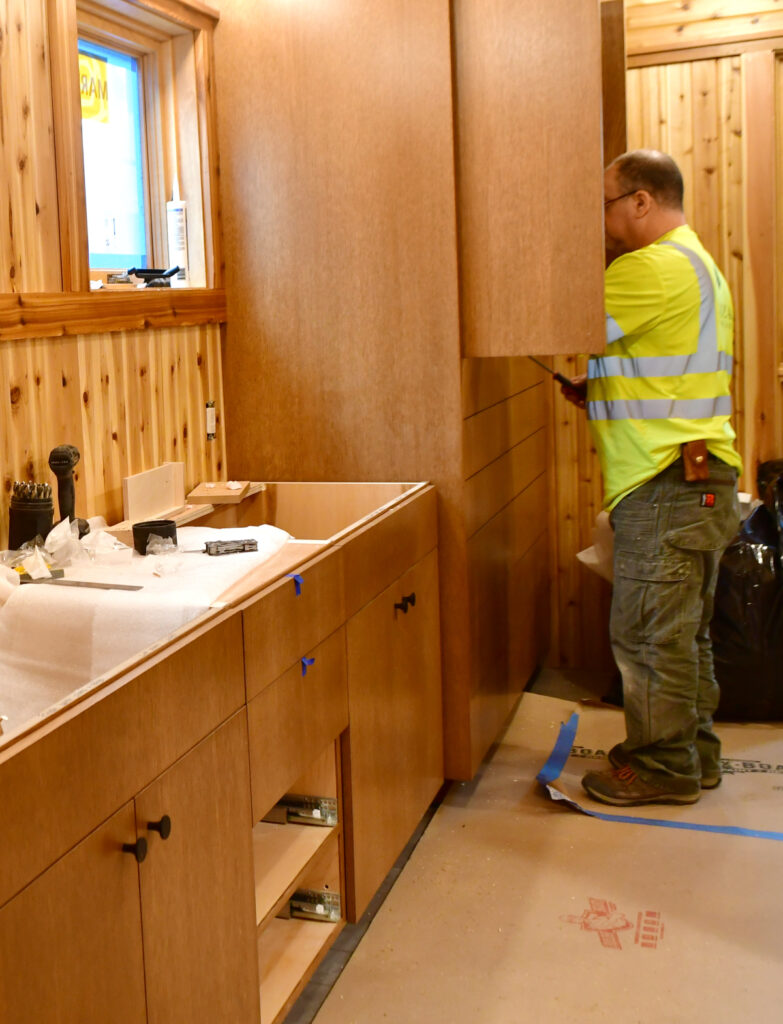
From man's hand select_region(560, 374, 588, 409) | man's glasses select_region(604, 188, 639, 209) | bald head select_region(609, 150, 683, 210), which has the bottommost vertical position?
man's hand select_region(560, 374, 588, 409)

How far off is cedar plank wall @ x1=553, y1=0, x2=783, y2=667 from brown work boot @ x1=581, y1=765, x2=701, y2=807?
132 cm

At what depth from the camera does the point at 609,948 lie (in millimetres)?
2590

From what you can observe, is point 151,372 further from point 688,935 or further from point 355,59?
point 688,935

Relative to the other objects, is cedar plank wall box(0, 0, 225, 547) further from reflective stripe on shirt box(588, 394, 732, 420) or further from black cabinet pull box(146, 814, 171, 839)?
reflective stripe on shirt box(588, 394, 732, 420)

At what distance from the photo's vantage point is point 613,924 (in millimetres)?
2691

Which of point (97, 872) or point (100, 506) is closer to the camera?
point (97, 872)

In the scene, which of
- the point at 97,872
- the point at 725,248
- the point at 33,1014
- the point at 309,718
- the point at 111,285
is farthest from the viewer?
the point at 725,248

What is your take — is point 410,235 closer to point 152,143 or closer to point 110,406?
point 152,143

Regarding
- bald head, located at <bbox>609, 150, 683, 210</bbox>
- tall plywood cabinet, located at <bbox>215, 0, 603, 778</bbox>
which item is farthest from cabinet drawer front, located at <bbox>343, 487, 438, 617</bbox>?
bald head, located at <bbox>609, 150, 683, 210</bbox>

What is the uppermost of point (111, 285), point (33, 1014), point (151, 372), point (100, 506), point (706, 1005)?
point (111, 285)

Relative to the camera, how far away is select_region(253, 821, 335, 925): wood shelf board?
2152 millimetres

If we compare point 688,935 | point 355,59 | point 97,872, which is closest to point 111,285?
point 355,59

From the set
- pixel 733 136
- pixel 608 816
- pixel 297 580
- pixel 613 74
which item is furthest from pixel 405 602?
Result: pixel 733 136

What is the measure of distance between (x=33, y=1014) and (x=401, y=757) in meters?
1.57
